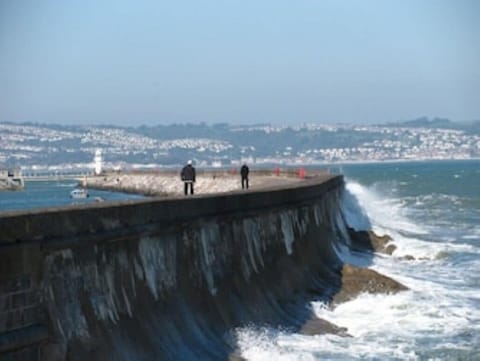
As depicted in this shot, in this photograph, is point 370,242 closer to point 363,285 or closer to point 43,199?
point 363,285

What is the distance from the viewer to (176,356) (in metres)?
12.8

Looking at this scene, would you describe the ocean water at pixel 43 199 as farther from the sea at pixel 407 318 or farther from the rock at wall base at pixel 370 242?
the sea at pixel 407 318

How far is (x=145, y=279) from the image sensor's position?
13195 millimetres

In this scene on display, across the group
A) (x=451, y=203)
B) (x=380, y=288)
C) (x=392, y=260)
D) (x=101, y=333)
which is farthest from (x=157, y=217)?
(x=451, y=203)

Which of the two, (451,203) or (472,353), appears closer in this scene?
(472,353)

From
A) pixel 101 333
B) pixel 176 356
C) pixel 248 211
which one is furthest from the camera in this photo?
pixel 248 211

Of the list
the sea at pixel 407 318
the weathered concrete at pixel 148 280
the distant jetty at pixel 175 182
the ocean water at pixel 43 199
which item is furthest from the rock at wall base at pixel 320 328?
the distant jetty at pixel 175 182

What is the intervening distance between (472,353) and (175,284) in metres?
4.83

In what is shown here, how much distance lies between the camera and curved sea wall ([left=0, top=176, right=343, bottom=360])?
10.2m

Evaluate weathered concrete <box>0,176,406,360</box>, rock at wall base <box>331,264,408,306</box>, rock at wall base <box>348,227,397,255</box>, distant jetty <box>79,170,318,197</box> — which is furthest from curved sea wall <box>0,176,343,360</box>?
distant jetty <box>79,170,318,197</box>

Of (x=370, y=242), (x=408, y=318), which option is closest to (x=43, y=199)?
(x=370, y=242)

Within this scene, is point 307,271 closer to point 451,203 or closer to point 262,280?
point 262,280

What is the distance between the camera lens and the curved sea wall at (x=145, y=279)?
10234mm

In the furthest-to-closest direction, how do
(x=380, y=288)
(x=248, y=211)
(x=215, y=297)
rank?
1. (x=380, y=288)
2. (x=248, y=211)
3. (x=215, y=297)
